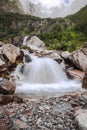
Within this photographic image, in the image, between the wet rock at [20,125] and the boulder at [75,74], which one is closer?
the wet rock at [20,125]

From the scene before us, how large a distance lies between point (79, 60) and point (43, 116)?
27248mm

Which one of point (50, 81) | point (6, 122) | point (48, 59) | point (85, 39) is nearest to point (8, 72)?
point (50, 81)

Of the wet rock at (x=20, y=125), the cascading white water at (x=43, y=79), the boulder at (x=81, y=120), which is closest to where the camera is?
the boulder at (x=81, y=120)

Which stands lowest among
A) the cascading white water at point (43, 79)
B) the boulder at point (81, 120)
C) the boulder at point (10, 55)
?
the cascading white water at point (43, 79)

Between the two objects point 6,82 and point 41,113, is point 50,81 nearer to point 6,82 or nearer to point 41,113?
point 6,82

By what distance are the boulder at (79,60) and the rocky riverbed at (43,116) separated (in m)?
22.6

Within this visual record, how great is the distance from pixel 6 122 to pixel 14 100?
618 cm

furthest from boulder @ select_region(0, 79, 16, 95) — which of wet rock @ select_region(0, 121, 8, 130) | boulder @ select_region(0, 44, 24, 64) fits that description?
boulder @ select_region(0, 44, 24, 64)

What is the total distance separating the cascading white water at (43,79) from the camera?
110 feet

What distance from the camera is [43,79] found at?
39.8m

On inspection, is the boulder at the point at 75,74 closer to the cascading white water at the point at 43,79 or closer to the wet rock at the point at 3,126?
the cascading white water at the point at 43,79

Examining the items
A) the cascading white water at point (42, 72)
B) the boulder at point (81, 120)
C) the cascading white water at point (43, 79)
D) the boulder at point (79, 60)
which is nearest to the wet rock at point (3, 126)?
the boulder at point (81, 120)

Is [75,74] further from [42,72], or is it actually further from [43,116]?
[43,116]

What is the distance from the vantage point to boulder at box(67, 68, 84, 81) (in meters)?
39.7
